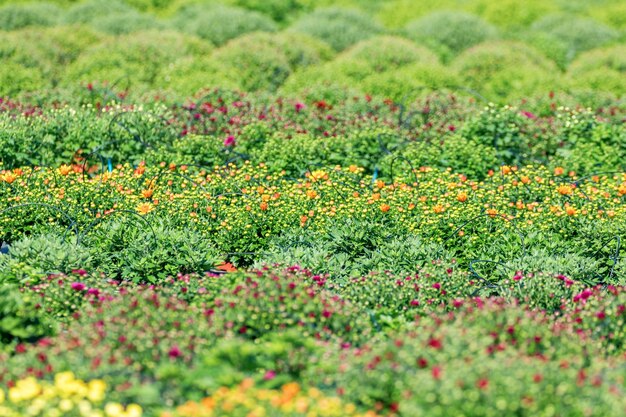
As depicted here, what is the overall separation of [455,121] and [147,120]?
395 cm

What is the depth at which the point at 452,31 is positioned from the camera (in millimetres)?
20375

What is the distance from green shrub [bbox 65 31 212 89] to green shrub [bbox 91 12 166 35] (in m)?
3.47

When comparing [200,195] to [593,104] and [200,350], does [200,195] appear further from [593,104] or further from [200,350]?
[593,104]

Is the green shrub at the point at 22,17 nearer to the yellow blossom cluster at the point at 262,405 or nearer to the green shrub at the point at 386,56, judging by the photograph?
the green shrub at the point at 386,56

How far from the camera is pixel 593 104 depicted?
1147cm

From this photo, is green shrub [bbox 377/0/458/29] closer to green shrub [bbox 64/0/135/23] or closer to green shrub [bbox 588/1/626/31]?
green shrub [bbox 588/1/626/31]

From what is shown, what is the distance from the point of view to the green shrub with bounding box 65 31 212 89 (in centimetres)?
1319

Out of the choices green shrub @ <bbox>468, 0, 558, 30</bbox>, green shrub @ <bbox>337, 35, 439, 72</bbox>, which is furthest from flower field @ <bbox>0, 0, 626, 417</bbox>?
green shrub @ <bbox>468, 0, 558, 30</bbox>

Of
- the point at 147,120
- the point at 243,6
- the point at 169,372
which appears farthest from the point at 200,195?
the point at 243,6

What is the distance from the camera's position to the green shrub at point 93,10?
2155cm

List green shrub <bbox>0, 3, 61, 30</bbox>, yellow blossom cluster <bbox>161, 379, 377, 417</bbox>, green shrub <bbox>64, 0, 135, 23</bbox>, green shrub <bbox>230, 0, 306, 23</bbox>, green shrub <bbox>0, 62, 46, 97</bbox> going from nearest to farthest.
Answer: yellow blossom cluster <bbox>161, 379, 377, 417</bbox> < green shrub <bbox>0, 62, 46, 97</bbox> < green shrub <bbox>0, 3, 61, 30</bbox> < green shrub <bbox>64, 0, 135, 23</bbox> < green shrub <bbox>230, 0, 306, 23</bbox>

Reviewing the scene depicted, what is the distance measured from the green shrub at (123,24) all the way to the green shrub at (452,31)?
261 inches

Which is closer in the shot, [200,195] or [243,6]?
[200,195]

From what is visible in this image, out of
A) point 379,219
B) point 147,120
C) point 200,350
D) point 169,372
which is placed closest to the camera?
point 169,372
